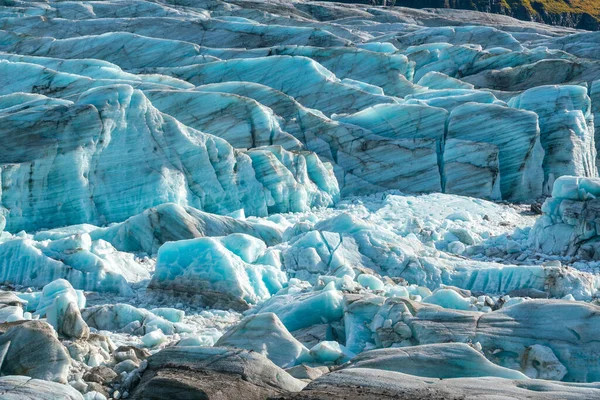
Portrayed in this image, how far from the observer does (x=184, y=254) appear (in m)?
13.6

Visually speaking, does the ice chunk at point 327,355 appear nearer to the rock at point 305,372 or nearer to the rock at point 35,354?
the rock at point 305,372

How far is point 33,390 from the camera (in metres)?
6.94

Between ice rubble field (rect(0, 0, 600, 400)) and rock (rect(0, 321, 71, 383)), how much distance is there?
0.02 m

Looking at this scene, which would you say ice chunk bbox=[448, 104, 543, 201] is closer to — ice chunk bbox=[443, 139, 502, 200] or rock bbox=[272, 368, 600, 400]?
ice chunk bbox=[443, 139, 502, 200]

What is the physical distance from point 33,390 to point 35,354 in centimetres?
124

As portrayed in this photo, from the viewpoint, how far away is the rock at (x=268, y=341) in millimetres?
9242

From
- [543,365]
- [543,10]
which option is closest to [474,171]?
[543,365]

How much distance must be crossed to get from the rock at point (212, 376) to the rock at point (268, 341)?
136 centimetres

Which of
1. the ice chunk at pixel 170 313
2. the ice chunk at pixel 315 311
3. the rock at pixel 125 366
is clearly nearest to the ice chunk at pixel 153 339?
the ice chunk at pixel 170 313

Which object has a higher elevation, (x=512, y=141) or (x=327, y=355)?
(x=327, y=355)

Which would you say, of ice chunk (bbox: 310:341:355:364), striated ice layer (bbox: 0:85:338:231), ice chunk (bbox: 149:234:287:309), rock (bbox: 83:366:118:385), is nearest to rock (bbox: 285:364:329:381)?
ice chunk (bbox: 310:341:355:364)

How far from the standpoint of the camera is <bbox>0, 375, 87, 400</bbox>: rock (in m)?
6.78

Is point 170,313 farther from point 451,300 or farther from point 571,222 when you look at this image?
point 571,222

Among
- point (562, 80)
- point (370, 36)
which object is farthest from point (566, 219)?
point (370, 36)
